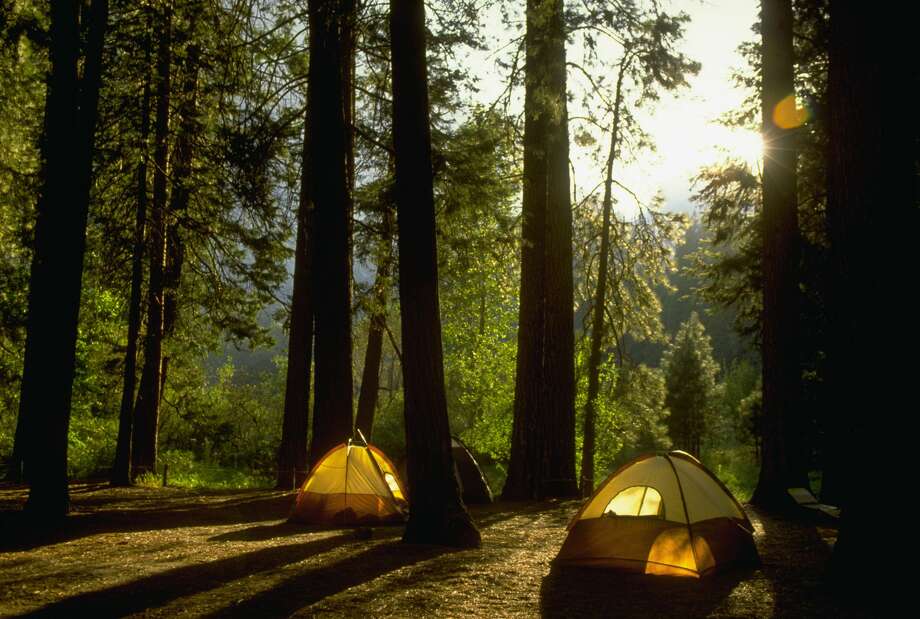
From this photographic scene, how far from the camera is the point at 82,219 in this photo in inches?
357

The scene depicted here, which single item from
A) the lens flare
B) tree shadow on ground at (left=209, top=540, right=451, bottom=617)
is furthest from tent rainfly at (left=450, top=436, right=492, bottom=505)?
the lens flare

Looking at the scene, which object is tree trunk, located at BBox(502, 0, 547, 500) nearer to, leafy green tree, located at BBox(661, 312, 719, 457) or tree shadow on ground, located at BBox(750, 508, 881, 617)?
tree shadow on ground, located at BBox(750, 508, 881, 617)

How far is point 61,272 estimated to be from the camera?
8867 mm

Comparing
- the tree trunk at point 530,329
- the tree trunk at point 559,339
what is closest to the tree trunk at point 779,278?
the tree trunk at point 559,339

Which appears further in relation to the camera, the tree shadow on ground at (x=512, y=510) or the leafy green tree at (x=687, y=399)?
the leafy green tree at (x=687, y=399)

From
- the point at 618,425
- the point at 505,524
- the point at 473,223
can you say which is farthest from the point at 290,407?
the point at 618,425

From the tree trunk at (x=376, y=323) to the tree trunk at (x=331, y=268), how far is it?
2.19 metres

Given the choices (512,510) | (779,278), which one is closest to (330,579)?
(512,510)

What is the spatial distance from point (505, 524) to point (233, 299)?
31.8 ft

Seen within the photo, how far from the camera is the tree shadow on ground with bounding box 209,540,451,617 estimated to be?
5477 mm

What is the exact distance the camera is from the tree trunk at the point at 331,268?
1163cm

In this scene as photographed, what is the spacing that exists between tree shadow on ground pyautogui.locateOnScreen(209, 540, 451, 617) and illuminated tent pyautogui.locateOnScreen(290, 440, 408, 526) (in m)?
2.28

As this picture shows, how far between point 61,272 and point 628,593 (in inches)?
284

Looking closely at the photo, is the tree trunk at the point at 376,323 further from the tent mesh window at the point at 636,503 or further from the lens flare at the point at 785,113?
the tent mesh window at the point at 636,503
